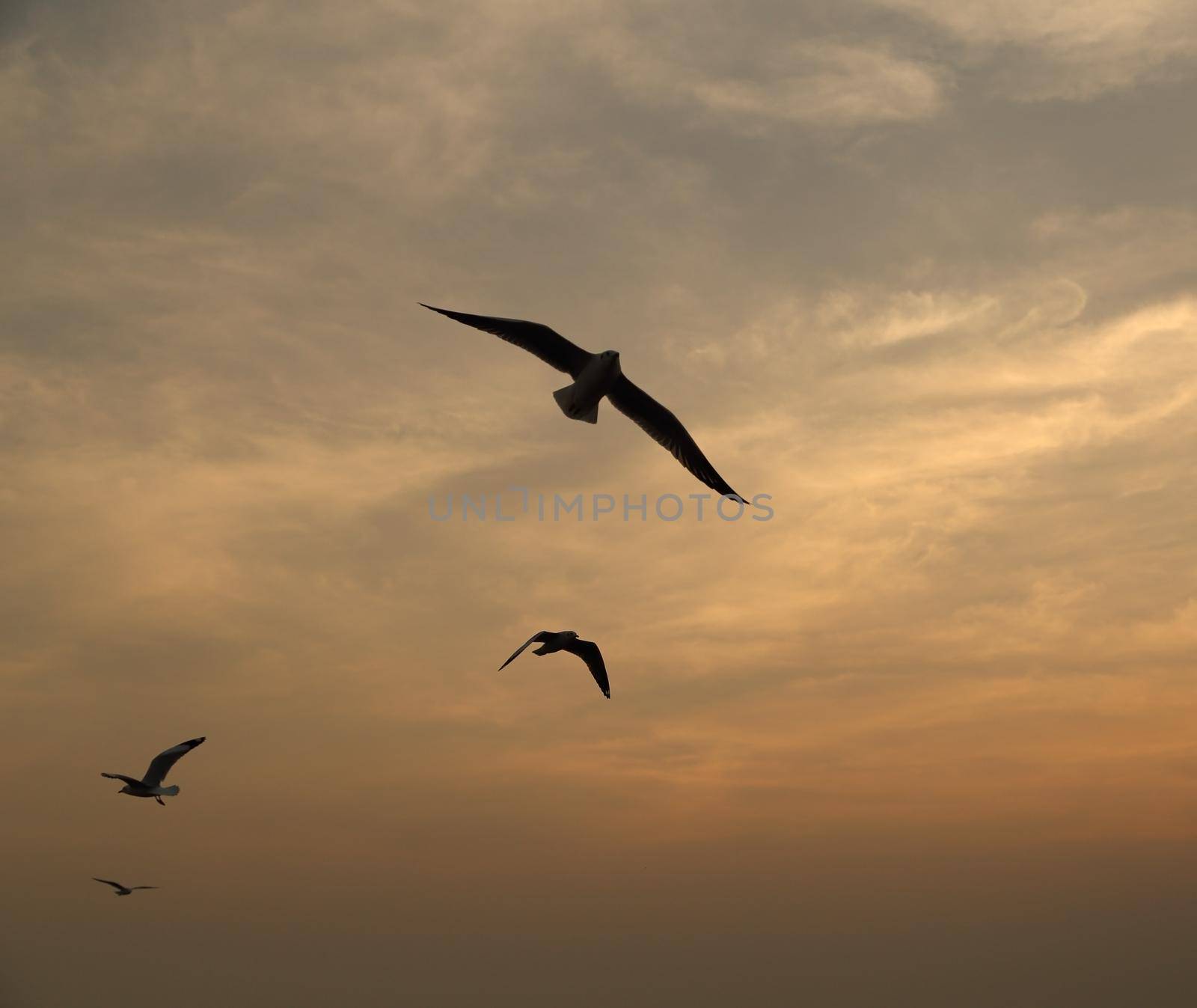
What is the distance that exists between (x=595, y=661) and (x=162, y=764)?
15919 millimetres

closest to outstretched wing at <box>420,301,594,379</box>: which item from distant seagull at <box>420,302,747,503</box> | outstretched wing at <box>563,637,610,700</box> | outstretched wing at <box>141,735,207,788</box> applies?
distant seagull at <box>420,302,747,503</box>

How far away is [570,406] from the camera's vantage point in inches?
1350

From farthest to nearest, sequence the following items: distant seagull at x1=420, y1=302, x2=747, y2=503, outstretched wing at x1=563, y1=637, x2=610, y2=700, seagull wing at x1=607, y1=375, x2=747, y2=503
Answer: outstretched wing at x1=563, y1=637, x2=610, y2=700, seagull wing at x1=607, y1=375, x2=747, y2=503, distant seagull at x1=420, y1=302, x2=747, y2=503

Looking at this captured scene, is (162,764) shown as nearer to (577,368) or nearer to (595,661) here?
(595,661)

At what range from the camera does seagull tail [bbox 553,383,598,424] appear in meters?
34.1

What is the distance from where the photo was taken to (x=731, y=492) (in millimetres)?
36844

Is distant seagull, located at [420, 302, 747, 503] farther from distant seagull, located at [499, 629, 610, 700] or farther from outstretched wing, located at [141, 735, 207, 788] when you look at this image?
outstretched wing, located at [141, 735, 207, 788]

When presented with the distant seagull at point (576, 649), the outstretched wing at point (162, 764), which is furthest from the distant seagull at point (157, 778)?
the distant seagull at point (576, 649)

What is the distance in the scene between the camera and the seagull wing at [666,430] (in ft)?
119

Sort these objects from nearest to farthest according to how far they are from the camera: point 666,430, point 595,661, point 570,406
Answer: point 570,406, point 666,430, point 595,661

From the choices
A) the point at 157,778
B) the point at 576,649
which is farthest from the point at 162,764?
the point at 576,649

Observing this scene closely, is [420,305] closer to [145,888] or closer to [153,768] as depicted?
[153,768]

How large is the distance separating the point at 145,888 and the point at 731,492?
30702mm

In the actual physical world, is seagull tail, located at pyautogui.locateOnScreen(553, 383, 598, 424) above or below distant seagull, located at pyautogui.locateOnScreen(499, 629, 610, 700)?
above
